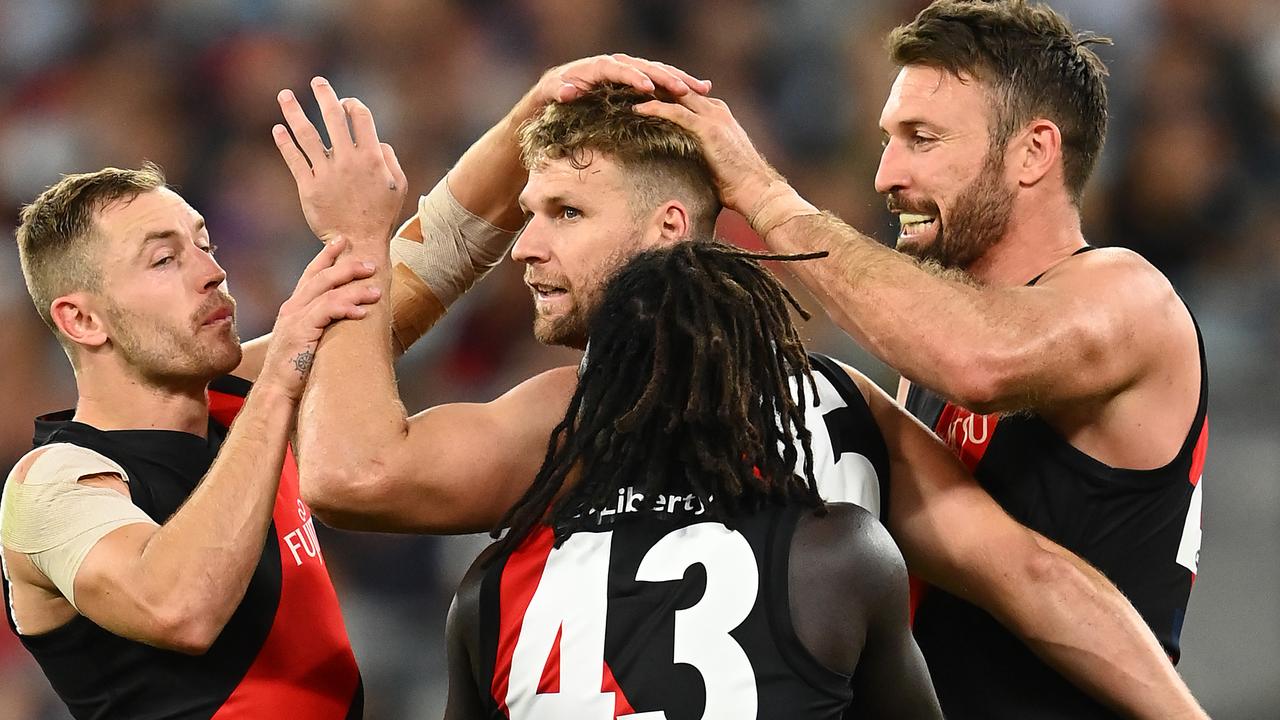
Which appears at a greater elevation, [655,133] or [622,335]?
[655,133]

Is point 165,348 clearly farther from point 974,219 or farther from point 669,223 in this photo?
point 974,219

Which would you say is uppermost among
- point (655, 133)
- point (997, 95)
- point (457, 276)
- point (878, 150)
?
point (878, 150)

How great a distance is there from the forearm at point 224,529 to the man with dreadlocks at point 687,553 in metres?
0.65

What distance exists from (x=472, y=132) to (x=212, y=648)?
14.1ft

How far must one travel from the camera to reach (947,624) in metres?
3.05

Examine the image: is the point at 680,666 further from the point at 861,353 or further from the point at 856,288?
the point at 861,353

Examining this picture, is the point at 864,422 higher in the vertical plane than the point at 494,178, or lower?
lower

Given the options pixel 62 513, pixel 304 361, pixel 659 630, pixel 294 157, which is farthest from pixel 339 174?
pixel 659 630

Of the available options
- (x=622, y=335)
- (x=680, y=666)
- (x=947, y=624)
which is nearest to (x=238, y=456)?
(x=622, y=335)

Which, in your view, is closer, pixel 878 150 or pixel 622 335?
pixel 622 335

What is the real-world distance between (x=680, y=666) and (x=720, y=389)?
1.58 feet

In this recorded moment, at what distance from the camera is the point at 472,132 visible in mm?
7012

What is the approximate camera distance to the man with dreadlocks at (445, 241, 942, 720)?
224cm

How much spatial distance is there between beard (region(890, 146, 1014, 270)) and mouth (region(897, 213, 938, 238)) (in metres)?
0.02
